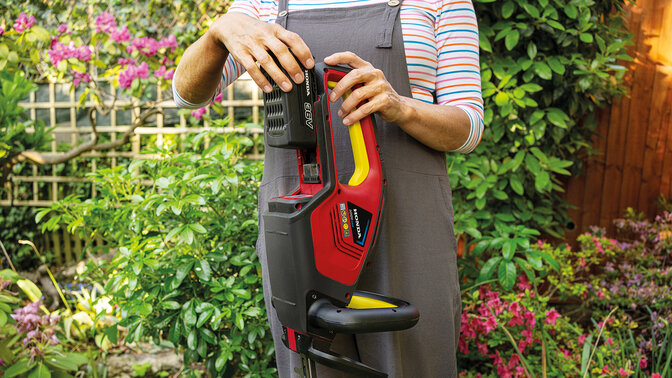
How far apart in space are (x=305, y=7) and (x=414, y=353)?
0.75 meters

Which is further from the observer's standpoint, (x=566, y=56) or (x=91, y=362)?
(x=566, y=56)

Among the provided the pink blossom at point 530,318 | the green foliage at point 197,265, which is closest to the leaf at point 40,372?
the green foliage at point 197,265

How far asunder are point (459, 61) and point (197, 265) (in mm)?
1168

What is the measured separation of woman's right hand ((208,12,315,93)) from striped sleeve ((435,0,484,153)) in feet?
1.16

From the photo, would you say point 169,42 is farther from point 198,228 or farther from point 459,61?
point 459,61

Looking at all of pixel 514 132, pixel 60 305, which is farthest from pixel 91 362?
pixel 514 132

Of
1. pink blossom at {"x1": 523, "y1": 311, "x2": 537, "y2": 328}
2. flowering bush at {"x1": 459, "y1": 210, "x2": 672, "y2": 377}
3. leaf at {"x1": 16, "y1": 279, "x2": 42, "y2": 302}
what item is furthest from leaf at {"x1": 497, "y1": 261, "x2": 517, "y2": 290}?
leaf at {"x1": 16, "y1": 279, "x2": 42, "y2": 302}

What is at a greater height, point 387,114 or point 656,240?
point 387,114

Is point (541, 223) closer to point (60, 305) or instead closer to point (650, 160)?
point (650, 160)

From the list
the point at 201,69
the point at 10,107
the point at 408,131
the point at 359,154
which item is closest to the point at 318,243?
the point at 359,154

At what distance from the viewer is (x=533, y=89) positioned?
102 inches

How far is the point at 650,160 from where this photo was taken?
3234mm

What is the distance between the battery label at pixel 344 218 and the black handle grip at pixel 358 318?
115mm

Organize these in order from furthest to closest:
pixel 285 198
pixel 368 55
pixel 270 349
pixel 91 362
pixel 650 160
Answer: pixel 650 160 → pixel 91 362 → pixel 270 349 → pixel 368 55 → pixel 285 198
